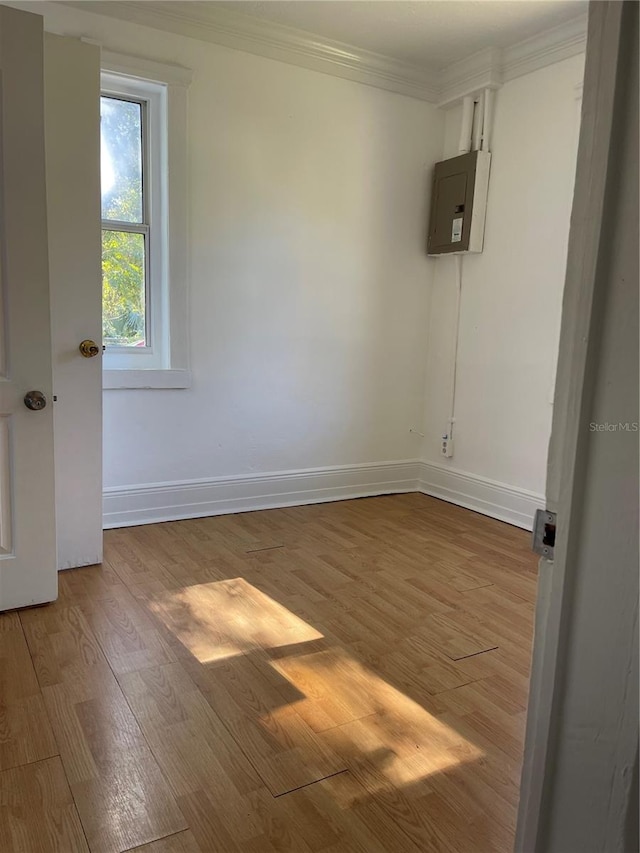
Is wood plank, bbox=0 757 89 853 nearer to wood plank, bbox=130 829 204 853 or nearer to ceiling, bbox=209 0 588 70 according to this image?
wood plank, bbox=130 829 204 853

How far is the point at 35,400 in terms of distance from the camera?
2.32m

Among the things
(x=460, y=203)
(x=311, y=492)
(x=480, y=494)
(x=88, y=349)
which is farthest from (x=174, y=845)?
(x=460, y=203)

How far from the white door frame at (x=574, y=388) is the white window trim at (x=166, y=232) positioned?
2.90 meters

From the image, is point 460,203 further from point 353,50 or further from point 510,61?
point 353,50

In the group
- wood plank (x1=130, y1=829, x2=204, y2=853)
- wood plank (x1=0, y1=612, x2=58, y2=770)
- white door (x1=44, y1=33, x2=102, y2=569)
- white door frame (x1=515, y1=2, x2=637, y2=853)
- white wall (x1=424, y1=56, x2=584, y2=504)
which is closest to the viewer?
white door frame (x1=515, y1=2, x2=637, y2=853)

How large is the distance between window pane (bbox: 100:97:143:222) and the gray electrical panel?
192 cm

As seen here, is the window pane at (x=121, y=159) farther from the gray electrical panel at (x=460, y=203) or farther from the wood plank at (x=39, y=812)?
the wood plank at (x=39, y=812)

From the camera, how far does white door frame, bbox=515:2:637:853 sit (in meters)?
0.66

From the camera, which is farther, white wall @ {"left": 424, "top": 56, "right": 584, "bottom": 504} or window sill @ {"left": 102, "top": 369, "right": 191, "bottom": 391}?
white wall @ {"left": 424, "top": 56, "right": 584, "bottom": 504}

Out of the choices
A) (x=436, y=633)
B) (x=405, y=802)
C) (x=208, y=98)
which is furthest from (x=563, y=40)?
(x=405, y=802)

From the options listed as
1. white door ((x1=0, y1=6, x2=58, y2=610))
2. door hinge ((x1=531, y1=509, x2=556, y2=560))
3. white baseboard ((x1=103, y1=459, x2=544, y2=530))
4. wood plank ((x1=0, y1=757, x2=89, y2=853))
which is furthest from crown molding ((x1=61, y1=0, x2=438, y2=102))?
door hinge ((x1=531, y1=509, x2=556, y2=560))

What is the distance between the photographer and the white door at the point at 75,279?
261cm

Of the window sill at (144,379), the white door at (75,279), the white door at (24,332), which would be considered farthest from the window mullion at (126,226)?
the white door at (24,332)

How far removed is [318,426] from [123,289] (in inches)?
57.3
